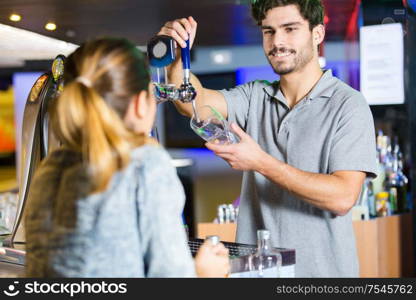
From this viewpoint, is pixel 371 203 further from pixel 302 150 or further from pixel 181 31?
pixel 181 31

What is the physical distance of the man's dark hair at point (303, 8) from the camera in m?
2.11

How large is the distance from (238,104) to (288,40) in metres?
0.29

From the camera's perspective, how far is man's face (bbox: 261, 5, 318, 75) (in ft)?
6.83

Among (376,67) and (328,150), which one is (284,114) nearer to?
(328,150)

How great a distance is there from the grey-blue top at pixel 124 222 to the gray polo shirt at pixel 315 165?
2.66 ft

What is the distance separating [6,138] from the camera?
7.97 metres

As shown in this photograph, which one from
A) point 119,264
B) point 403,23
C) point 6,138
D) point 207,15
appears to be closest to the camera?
point 119,264

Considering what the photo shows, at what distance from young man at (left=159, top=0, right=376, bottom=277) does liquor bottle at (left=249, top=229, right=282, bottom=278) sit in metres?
0.34

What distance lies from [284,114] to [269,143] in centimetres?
11

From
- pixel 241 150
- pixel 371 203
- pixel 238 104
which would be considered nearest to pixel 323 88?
pixel 238 104

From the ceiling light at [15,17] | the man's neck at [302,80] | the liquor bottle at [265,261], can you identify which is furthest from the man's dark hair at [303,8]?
the ceiling light at [15,17]

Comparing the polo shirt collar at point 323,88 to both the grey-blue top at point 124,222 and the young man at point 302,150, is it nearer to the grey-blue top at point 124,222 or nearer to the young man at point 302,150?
the young man at point 302,150

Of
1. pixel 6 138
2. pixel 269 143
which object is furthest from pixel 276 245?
pixel 6 138

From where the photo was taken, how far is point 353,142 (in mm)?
1970
